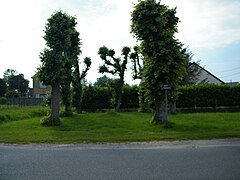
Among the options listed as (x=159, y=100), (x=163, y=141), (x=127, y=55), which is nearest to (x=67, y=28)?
(x=159, y=100)

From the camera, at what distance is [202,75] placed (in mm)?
60750

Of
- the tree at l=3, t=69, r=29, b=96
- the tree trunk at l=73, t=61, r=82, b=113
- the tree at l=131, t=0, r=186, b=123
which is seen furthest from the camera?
the tree at l=3, t=69, r=29, b=96

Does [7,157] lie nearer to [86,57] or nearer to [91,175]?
[91,175]

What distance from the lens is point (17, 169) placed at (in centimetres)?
809

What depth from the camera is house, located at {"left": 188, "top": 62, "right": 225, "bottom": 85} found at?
192ft

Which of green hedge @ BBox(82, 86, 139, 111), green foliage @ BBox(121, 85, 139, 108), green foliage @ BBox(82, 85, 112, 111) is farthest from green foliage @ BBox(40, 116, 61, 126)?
green foliage @ BBox(121, 85, 139, 108)

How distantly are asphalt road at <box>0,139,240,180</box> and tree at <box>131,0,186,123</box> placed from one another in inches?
393

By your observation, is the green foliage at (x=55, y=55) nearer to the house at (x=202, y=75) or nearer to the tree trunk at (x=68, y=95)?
the tree trunk at (x=68, y=95)

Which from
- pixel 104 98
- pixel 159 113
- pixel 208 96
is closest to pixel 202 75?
pixel 208 96

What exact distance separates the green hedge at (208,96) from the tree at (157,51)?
18776 millimetres

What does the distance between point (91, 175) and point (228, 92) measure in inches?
1435

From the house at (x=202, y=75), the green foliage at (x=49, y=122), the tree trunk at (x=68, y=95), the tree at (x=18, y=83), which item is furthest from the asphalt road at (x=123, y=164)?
the tree at (x=18, y=83)

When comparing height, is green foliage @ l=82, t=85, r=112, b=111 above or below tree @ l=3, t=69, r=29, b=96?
below

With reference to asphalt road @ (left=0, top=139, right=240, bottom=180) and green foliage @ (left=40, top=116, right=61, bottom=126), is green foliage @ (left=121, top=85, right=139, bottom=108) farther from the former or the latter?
asphalt road @ (left=0, top=139, right=240, bottom=180)
